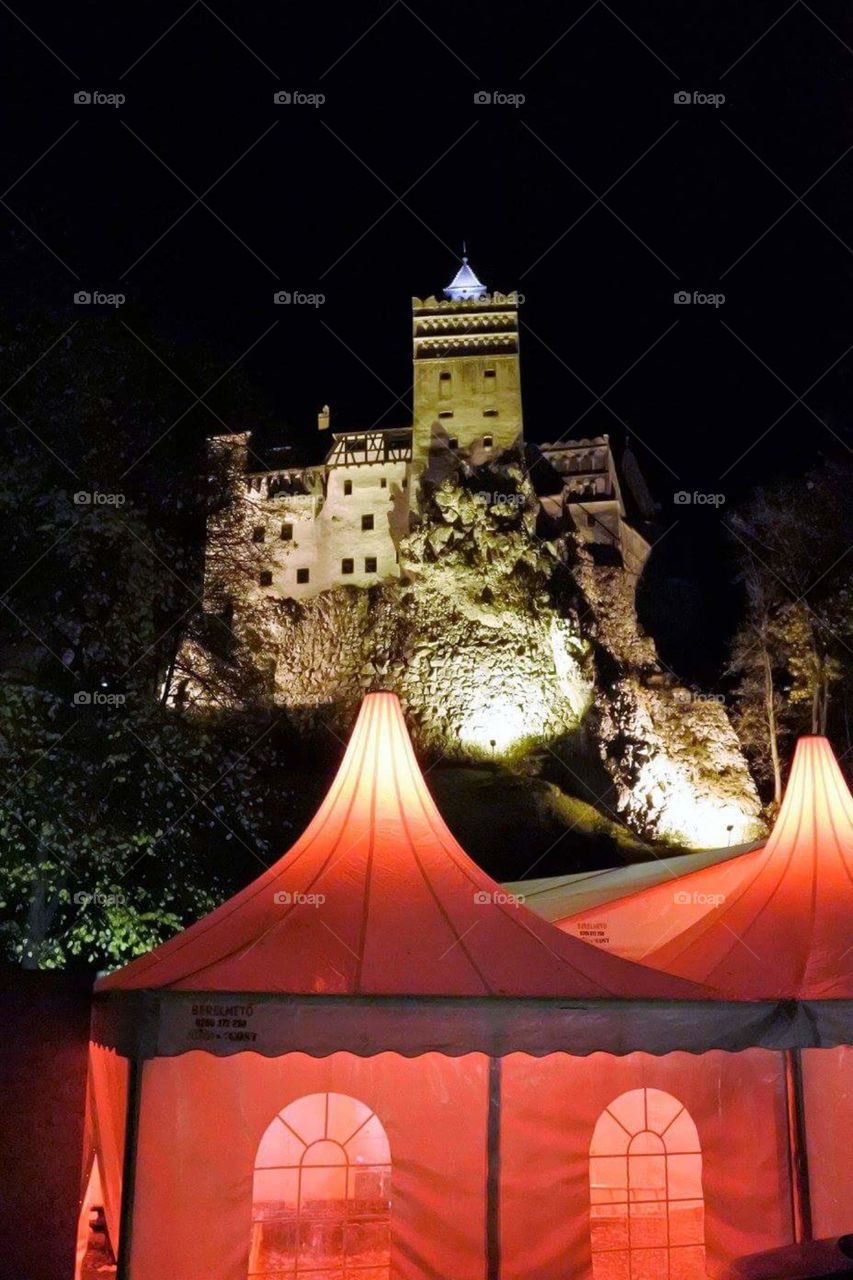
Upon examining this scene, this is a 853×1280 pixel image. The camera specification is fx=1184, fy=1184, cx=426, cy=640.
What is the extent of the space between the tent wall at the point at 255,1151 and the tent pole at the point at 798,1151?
7.03 feet

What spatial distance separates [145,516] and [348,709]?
1168 inches

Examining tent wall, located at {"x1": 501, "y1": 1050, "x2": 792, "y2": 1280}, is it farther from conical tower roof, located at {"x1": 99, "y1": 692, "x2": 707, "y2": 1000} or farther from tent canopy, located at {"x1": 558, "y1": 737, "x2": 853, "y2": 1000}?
conical tower roof, located at {"x1": 99, "y1": 692, "x2": 707, "y2": 1000}

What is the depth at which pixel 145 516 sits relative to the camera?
46.8 feet

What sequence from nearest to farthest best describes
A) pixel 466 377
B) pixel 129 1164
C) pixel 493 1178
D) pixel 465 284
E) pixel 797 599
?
pixel 129 1164
pixel 493 1178
pixel 797 599
pixel 466 377
pixel 465 284

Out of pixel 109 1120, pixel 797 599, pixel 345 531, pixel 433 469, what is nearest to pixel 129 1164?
pixel 109 1120

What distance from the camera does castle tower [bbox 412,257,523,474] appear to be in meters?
47.8

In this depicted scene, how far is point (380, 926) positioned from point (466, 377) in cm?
4292

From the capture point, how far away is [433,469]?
47.4 m

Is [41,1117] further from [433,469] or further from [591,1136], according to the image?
[433,469]

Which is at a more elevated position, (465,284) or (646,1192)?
(465,284)

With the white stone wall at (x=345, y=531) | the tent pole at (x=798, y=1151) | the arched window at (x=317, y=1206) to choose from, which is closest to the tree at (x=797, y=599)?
the white stone wall at (x=345, y=531)

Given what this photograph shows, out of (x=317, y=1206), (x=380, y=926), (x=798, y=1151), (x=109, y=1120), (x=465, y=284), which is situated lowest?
(x=317, y=1206)

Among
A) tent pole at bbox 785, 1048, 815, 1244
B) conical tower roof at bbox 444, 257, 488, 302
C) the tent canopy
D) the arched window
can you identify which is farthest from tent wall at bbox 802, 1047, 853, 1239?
conical tower roof at bbox 444, 257, 488, 302

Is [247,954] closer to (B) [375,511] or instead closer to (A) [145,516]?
(A) [145,516]
